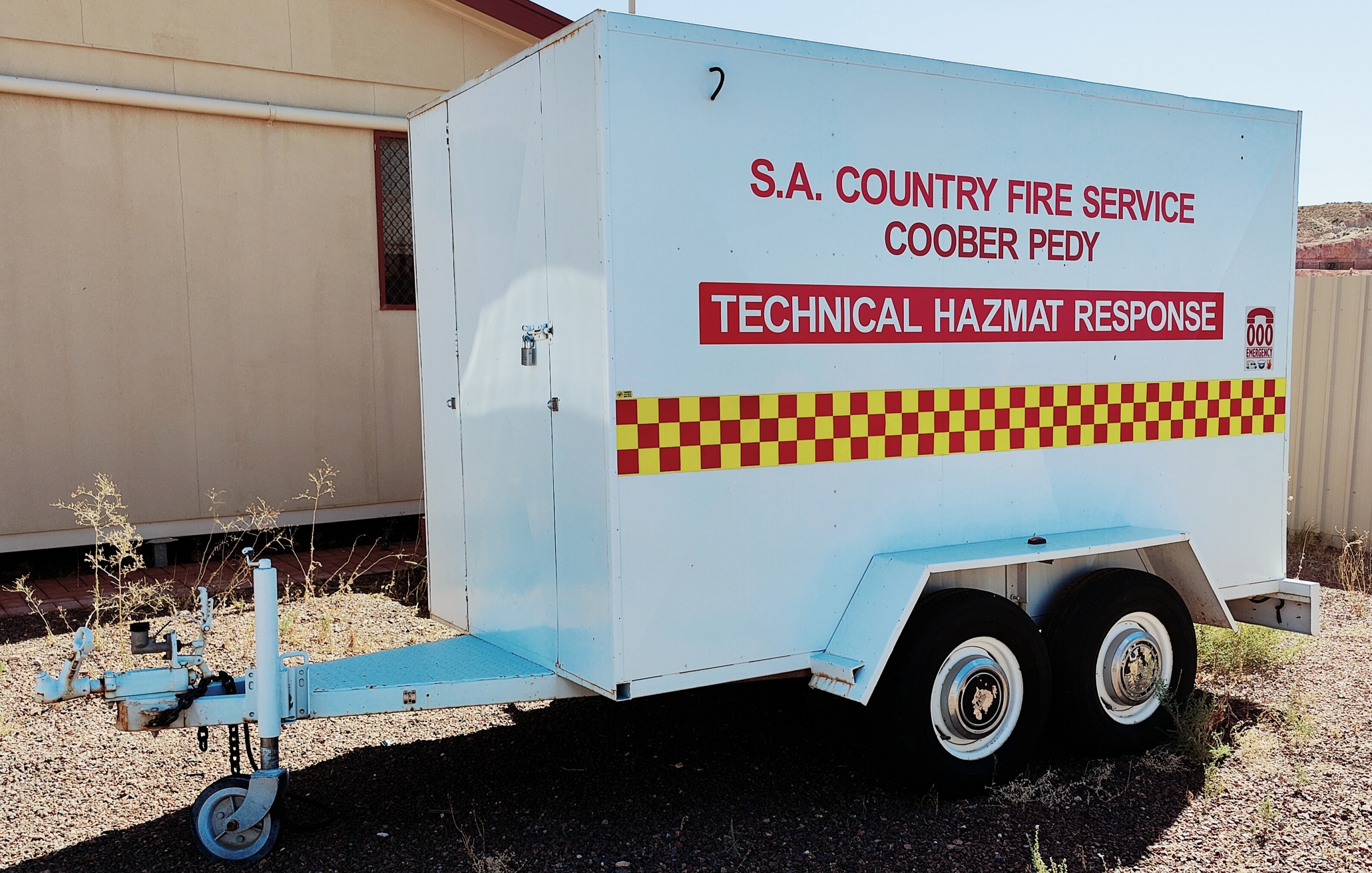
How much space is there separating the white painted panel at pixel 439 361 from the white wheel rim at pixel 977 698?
6.29 ft

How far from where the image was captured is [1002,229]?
4273mm

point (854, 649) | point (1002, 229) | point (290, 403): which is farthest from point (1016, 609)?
point (290, 403)

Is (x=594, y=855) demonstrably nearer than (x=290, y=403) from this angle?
Yes

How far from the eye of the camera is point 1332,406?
8422 millimetres

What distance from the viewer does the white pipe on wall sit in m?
6.76

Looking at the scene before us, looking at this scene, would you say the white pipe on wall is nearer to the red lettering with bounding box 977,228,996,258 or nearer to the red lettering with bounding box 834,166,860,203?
the red lettering with bounding box 834,166,860,203

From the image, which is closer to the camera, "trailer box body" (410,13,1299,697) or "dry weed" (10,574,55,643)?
"trailer box body" (410,13,1299,697)

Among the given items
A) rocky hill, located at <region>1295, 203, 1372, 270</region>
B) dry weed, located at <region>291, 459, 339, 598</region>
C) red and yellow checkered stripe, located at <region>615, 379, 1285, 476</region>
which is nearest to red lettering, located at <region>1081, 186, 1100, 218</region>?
red and yellow checkered stripe, located at <region>615, 379, 1285, 476</region>

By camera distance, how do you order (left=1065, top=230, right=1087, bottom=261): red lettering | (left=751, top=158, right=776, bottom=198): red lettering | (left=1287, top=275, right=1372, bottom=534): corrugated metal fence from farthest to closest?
(left=1287, top=275, right=1372, bottom=534): corrugated metal fence → (left=1065, top=230, right=1087, bottom=261): red lettering → (left=751, top=158, right=776, bottom=198): red lettering

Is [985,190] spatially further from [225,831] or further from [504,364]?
[225,831]

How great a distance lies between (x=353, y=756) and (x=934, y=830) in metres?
2.26

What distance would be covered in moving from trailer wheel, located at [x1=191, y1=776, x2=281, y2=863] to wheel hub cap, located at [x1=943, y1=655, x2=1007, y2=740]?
2284 mm

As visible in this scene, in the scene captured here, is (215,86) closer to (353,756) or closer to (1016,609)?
(353,756)

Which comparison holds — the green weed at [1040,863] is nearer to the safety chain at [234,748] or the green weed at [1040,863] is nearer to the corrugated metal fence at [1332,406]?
the safety chain at [234,748]
